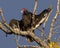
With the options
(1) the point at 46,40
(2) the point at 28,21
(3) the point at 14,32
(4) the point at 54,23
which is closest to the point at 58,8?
(4) the point at 54,23

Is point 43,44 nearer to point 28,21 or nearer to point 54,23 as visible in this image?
point 54,23

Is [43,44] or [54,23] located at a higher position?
[54,23]

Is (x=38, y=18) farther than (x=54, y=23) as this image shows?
Yes

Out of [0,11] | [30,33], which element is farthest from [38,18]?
[0,11]

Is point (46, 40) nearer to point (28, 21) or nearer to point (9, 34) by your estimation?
point (9, 34)

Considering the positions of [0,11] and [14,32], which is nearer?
[0,11]

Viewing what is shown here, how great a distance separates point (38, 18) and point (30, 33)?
117cm

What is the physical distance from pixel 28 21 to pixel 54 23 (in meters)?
1.79

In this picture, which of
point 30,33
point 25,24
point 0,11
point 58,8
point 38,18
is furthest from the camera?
point 25,24

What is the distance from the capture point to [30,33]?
5.20m

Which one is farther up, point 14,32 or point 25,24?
point 14,32

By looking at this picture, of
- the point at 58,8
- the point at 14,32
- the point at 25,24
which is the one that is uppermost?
the point at 58,8

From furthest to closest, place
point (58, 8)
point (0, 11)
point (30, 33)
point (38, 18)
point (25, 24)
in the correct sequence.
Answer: point (25, 24) < point (38, 18) < point (30, 33) < point (58, 8) < point (0, 11)

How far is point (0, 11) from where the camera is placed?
432cm
